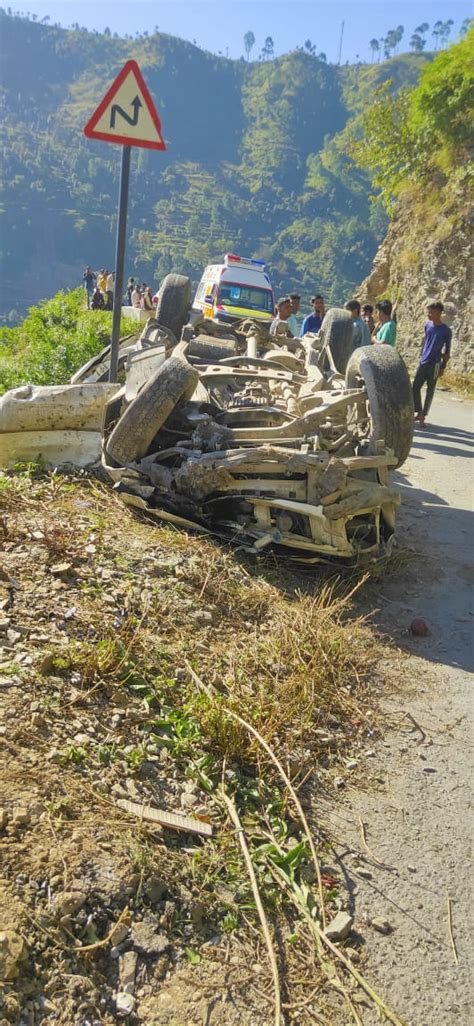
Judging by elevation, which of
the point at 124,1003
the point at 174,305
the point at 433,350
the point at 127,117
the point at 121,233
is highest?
the point at 127,117

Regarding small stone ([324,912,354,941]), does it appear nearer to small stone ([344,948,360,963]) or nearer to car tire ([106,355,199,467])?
small stone ([344,948,360,963])

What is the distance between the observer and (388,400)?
4.79 m

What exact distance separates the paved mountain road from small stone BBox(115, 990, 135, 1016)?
0.63 meters

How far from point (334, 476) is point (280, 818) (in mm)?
2167

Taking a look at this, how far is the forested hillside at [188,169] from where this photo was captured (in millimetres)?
109562

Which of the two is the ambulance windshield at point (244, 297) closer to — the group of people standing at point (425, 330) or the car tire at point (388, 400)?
the group of people standing at point (425, 330)

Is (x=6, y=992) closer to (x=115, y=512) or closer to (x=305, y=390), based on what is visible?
(x=115, y=512)

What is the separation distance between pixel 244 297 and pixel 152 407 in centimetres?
1268

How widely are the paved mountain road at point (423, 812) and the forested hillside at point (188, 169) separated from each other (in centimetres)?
8880

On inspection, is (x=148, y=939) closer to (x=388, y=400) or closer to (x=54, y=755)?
(x=54, y=755)

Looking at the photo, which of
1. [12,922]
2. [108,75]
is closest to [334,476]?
[12,922]

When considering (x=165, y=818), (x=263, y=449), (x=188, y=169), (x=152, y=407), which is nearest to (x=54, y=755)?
(x=165, y=818)

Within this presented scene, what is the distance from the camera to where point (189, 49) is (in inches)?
7072

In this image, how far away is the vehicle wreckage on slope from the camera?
4.29 metres
